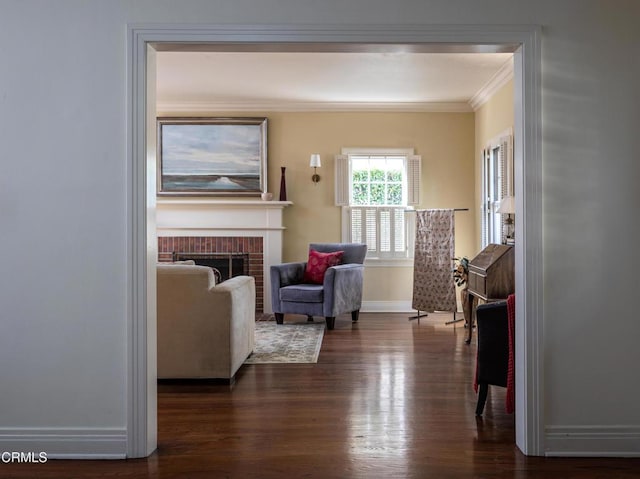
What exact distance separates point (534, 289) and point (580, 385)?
0.53 metres

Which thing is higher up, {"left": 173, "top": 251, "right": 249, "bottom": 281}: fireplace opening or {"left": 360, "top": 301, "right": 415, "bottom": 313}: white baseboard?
{"left": 173, "top": 251, "right": 249, "bottom": 281}: fireplace opening

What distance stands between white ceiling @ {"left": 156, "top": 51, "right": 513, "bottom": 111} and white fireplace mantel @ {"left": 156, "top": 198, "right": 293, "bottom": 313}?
51.9 inches

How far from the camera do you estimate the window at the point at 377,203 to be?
25.8ft

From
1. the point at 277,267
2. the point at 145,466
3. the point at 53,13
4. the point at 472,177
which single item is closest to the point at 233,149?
the point at 277,267

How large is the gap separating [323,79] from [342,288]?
7.62ft

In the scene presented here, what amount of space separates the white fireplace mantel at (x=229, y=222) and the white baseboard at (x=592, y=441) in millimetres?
5127

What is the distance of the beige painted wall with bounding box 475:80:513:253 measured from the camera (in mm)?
6195

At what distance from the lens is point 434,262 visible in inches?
281

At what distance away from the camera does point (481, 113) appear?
7.45 m

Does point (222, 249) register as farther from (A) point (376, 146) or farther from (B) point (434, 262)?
(B) point (434, 262)

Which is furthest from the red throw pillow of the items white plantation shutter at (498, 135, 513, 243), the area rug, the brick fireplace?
white plantation shutter at (498, 135, 513, 243)

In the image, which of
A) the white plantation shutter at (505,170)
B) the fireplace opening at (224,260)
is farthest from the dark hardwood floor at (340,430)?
the fireplace opening at (224,260)

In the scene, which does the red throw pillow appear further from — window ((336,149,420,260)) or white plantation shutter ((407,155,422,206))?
white plantation shutter ((407,155,422,206))

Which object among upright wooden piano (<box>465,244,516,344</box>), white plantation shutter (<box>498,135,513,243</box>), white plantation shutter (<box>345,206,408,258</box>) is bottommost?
upright wooden piano (<box>465,244,516,344</box>)
